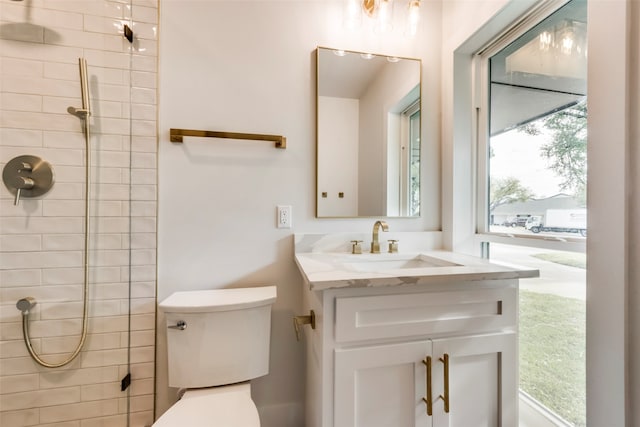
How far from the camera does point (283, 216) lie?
1.38 meters

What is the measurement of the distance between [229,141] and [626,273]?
149 cm

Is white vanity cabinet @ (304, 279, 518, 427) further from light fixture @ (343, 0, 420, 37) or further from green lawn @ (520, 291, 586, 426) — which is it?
light fixture @ (343, 0, 420, 37)

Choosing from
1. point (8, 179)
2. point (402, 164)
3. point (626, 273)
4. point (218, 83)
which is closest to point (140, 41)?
point (218, 83)

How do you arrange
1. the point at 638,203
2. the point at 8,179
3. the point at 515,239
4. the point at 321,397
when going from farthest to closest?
the point at 515,239
the point at 8,179
the point at 321,397
the point at 638,203

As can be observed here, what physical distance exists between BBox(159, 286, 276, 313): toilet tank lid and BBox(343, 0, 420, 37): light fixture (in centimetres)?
142

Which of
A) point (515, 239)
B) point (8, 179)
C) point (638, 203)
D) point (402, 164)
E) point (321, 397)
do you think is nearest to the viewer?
point (638, 203)

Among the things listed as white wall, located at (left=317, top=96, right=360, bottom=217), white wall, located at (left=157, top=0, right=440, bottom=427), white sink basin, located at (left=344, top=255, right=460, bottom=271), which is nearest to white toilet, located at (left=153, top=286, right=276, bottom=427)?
white wall, located at (left=157, top=0, right=440, bottom=427)

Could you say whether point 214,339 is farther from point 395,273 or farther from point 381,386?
point 395,273

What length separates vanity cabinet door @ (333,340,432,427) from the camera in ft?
2.89

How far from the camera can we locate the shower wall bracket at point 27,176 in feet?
3.68

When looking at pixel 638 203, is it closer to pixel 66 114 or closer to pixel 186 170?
pixel 186 170

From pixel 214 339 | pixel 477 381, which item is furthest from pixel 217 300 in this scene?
pixel 477 381

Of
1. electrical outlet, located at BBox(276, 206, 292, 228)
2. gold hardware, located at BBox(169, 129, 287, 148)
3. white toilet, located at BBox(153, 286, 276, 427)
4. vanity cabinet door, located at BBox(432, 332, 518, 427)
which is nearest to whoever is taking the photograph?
vanity cabinet door, located at BBox(432, 332, 518, 427)

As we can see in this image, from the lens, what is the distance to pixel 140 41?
1250 mm
